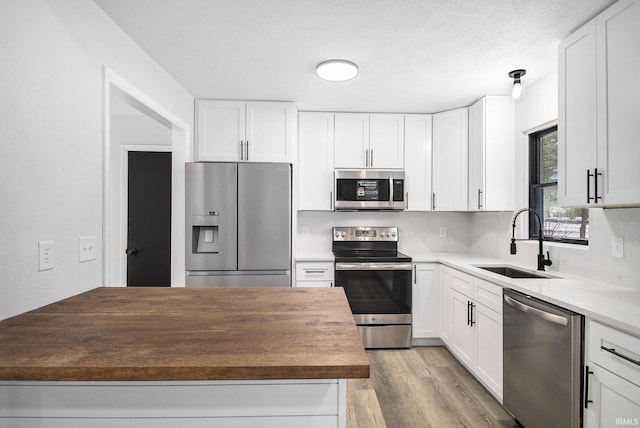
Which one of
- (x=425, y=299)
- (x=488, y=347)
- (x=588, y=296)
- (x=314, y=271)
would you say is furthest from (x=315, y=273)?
(x=588, y=296)

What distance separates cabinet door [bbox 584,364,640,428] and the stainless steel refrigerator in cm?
210

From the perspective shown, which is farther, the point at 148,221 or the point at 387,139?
the point at 148,221

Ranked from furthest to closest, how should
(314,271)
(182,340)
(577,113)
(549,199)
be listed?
1. (314,271)
2. (549,199)
3. (577,113)
4. (182,340)

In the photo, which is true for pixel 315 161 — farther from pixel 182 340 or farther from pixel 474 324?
pixel 182 340

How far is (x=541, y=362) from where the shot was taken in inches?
66.7

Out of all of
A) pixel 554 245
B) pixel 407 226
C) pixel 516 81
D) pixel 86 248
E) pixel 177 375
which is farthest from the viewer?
pixel 407 226

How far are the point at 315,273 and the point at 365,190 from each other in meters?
1.00

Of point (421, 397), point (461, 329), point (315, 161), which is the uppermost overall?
point (315, 161)

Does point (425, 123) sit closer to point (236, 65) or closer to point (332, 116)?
point (332, 116)

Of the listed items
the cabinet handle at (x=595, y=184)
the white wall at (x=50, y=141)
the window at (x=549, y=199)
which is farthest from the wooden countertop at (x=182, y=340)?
the window at (x=549, y=199)

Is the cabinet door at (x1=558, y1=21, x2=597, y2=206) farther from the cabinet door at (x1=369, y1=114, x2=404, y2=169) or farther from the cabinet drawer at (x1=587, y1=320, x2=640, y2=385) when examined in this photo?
the cabinet door at (x1=369, y1=114, x2=404, y2=169)

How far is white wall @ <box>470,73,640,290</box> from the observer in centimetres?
185

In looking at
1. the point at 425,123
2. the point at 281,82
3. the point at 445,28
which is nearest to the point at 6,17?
the point at 281,82

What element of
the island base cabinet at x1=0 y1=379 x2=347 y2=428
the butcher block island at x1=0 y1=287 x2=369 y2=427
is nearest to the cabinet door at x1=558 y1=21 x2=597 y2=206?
the butcher block island at x1=0 y1=287 x2=369 y2=427
